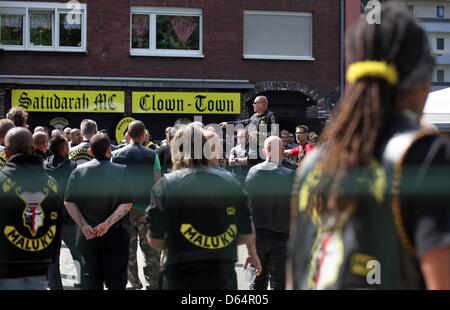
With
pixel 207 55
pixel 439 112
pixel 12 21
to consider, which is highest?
pixel 12 21

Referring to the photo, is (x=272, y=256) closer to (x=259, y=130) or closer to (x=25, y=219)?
(x=259, y=130)

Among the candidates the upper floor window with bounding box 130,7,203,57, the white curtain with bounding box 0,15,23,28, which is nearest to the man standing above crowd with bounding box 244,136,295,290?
the upper floor window with bounding box 130,7,203,57

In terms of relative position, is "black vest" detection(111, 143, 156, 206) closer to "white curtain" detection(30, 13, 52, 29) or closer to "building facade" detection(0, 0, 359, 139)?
"building facade" detection(0, 0, 359, 139)

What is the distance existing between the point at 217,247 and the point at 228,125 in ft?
25.1

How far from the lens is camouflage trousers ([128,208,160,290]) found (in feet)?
26.0

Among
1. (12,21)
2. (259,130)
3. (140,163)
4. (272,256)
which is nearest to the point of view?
(272,256)

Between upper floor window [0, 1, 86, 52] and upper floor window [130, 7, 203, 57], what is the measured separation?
150 cm

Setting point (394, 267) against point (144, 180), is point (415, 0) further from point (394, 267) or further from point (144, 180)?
point (394, 267)

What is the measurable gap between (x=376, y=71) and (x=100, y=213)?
4964 millimetres

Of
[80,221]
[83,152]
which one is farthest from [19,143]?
[83,152]

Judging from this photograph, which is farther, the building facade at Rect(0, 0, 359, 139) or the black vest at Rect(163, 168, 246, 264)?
the building facade at Rect(0, 0, 359, 139)

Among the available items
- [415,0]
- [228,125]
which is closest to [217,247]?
[228,125]

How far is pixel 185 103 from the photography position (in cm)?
2031

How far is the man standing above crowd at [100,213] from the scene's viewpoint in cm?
661
